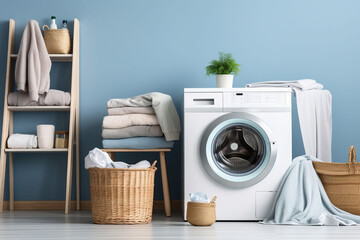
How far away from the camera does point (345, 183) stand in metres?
2.88

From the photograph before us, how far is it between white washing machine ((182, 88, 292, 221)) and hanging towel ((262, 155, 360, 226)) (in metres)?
0.07

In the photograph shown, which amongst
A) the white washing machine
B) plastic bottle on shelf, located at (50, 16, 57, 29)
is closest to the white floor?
the white washing machine

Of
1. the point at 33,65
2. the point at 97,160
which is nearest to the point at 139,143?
the point at 97,160

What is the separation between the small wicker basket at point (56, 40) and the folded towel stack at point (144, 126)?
73cm


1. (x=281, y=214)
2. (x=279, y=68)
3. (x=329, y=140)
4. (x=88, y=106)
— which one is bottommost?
(x=281, y=214)

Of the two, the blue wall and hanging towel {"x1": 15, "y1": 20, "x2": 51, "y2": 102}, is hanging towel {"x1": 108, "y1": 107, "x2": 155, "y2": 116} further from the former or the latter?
hanging towel {"x1": 15, "y1": 20, "x2": 51, "y2": 102}

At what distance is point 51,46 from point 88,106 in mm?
520

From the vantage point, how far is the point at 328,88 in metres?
3.72

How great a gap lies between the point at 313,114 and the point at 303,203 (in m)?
0.77

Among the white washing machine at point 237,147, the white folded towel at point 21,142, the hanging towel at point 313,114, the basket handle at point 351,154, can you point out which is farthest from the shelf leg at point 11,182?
the basket handle at point 351,154

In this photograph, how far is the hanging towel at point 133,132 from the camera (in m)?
3.20

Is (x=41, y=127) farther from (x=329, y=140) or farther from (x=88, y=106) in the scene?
(x=329, y=140)

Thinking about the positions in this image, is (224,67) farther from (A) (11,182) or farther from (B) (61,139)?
(A) (11,182)

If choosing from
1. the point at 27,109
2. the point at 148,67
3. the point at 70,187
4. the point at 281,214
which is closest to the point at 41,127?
the point at 27,109
